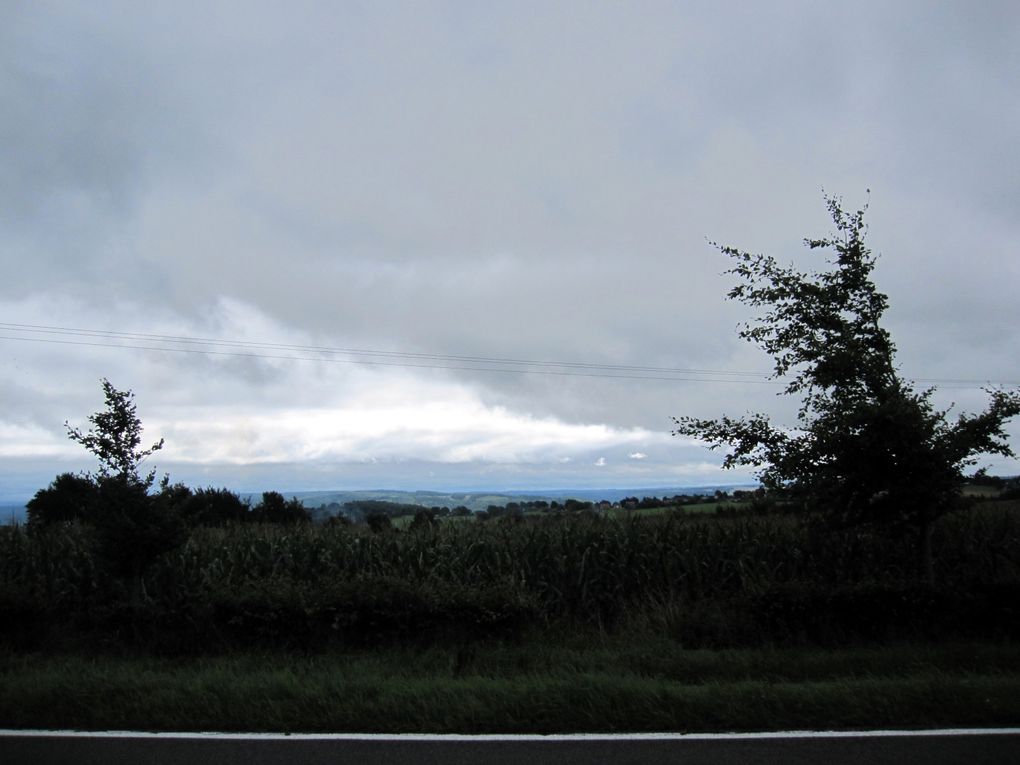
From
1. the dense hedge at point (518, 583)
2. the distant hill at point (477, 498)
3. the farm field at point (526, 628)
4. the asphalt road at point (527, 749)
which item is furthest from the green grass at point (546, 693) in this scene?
the distant hill at point (477, 498)

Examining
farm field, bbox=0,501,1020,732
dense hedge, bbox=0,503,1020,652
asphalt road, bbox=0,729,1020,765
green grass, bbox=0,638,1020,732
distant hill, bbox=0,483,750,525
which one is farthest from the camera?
distant hill, bbox=0,483,750,525

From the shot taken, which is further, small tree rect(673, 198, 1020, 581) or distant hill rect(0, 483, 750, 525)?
distant hill rect(0, 483, 750, 525)

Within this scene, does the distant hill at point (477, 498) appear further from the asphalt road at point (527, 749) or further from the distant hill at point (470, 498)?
the asphalt road at point (527, 749)

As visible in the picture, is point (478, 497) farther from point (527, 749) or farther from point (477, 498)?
point (527, 749)

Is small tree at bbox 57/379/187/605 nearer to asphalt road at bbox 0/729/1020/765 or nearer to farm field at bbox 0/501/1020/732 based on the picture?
farm field at bbox 0/501/1020/732

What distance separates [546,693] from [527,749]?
101 cm

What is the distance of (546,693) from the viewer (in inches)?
258

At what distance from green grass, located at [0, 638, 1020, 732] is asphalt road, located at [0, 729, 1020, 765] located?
0.31 metres

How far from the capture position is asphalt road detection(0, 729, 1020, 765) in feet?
17.4

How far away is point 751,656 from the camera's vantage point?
26.8ft

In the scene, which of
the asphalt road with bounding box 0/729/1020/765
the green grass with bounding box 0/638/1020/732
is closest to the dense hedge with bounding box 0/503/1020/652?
the green grass with bounding box 0/638/1020/732

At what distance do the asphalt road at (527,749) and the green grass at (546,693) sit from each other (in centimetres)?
31

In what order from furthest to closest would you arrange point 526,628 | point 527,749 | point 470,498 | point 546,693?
point 470,498, point 526,628, point 546,693, point 527,749

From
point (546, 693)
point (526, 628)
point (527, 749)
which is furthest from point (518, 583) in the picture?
point (527, 749)
